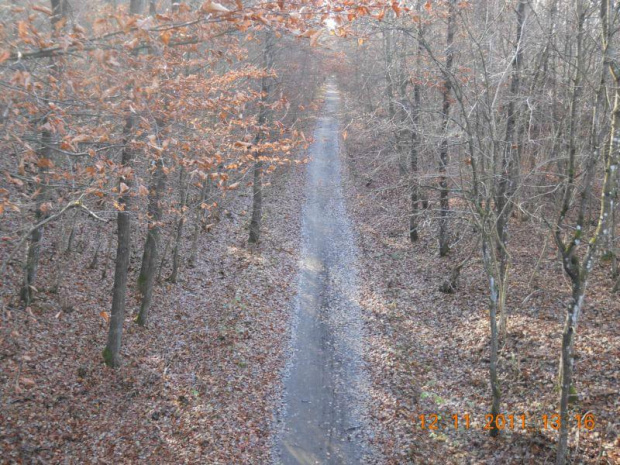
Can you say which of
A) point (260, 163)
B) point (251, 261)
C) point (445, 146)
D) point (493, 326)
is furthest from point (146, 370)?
point (445, 146)

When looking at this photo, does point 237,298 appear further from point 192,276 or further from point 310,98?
point 310,98

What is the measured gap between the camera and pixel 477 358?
38.0ft

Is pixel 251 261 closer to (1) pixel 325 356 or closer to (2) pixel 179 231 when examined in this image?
(2) pixel 179 231

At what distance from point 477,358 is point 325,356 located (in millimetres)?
4212

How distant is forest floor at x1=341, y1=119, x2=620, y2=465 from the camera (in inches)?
334

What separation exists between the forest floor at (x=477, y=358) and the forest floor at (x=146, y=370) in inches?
123

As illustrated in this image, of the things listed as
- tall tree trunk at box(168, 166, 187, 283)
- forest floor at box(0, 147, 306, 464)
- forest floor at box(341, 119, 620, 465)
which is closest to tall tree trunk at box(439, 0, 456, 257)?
forest floor at box(341, 119, 620, 465)

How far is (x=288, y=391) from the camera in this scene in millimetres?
11445

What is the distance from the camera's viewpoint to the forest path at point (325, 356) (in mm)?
9727

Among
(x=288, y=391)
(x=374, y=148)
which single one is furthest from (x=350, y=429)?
(x=374, y=148)
